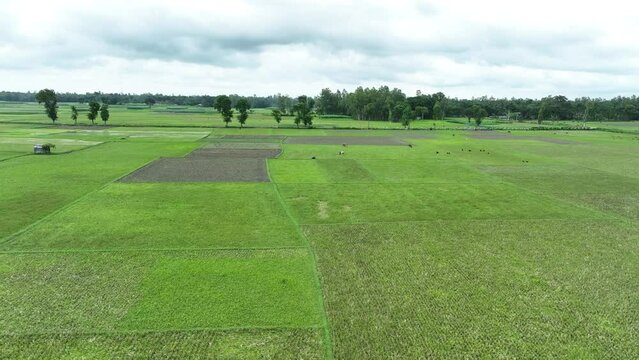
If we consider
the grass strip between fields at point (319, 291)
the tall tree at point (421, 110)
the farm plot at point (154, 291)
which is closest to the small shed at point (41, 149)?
the farm plot at point (154, 291)

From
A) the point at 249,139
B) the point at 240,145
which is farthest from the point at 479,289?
the point at 249,139

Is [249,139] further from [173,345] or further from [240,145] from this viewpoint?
[173,345]

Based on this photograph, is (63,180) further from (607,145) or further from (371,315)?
(607,145)

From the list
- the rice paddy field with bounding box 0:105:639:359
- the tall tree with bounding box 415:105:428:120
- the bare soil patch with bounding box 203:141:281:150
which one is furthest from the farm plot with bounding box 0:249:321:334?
the tall tree with bounding box 415:105:428:120

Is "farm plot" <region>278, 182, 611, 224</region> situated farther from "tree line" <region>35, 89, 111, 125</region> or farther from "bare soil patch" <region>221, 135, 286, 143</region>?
"tree line" <region>35, 89, 111, 125</region>

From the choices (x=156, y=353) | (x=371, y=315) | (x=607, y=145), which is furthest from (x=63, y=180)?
(x=607, y=145)

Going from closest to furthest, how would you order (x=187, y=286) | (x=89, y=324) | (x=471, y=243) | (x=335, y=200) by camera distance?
(x=89, y=324)
(x=187, y=286)
(x=471, y=243)
(x=335, y=200)
